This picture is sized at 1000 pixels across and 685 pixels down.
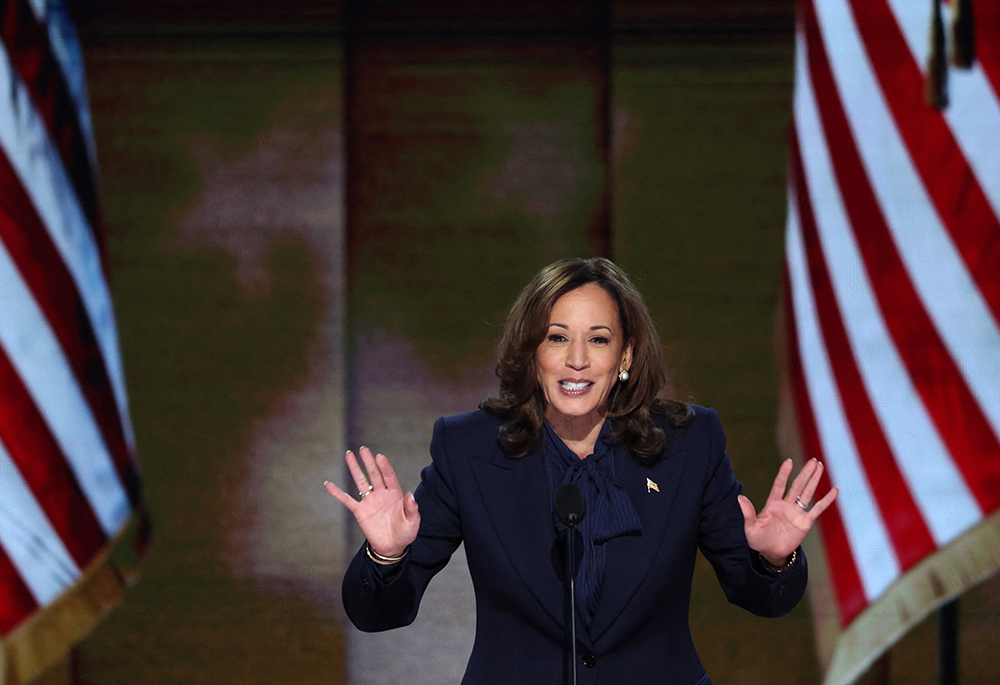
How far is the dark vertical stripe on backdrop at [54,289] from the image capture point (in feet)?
11.1

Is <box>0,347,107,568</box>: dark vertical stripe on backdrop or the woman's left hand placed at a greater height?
the woman's left hand

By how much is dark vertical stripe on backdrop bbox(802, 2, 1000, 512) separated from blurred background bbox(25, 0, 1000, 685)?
19cm

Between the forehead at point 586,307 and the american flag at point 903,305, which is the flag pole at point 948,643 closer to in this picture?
the american flag at point 903,305

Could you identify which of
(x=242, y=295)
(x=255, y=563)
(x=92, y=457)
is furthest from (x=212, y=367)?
(x=255, y=563)

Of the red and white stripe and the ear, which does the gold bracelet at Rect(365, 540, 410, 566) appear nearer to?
the ear

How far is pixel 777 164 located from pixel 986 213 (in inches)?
28.8

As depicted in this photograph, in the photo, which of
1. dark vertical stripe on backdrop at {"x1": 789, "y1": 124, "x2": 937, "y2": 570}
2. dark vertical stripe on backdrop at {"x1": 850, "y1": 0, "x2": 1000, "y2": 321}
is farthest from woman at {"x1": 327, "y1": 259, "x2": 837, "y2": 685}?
dark vertical stripe on backdrop at {"x1": 850, "y1": 0, "x2": 1000, "y2": 321}

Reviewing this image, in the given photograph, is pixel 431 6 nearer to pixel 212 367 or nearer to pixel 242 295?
pixel 242 295

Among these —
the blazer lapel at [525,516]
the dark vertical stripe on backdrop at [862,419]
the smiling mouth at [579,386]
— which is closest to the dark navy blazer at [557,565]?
the blazer lapel at [525,516]

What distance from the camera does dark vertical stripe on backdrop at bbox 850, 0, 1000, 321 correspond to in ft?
10.4

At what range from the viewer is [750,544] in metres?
1.64

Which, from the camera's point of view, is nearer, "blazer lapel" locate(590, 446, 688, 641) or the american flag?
"blazer lapel" locate(590, 446, 688, 641)

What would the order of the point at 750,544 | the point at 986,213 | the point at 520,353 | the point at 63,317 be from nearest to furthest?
1. the point at 750,544
2. the point at 520,353
3. the point at 986,213
4. the point at 63,317

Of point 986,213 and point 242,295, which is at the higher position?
point 986,213
